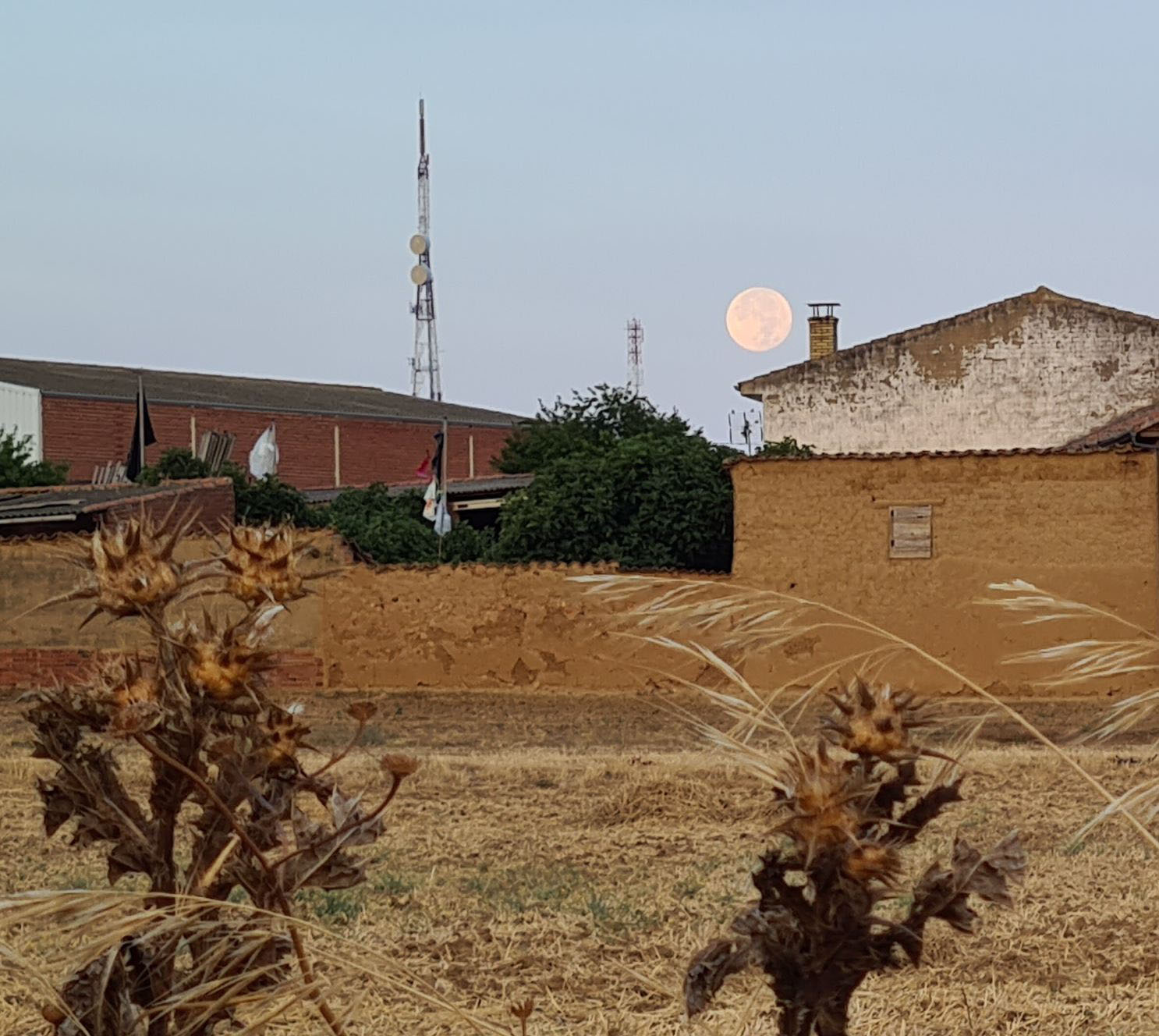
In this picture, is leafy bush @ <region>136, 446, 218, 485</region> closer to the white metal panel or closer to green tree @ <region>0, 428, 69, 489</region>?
green tree @ <region>0, 428, 69, 489</region>

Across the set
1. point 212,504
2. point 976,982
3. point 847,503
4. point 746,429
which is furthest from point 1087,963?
point 746,429

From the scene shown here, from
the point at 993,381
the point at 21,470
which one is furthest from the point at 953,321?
the point at 21,470

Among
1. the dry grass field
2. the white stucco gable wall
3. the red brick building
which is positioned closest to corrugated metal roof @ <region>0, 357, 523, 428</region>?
the red brick building

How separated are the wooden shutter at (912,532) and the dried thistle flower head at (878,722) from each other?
17.0 meters

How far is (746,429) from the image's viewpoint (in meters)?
37.6

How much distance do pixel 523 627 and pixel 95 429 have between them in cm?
2441

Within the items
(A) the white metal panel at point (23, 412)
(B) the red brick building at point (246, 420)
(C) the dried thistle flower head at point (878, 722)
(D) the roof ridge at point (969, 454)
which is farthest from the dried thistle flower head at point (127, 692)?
(A) the white metal panel at point (23, 412)

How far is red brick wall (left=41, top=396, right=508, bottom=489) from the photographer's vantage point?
3981cm

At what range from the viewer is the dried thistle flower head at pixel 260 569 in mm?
2240

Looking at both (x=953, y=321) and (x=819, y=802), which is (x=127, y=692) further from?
(x=953, y=321)

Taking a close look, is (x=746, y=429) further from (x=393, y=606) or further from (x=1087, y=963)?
(x=1087, y=963)

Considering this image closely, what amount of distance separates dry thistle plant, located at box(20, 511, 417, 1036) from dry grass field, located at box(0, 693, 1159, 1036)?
0.16 meters

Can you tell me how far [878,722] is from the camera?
6.47 feet

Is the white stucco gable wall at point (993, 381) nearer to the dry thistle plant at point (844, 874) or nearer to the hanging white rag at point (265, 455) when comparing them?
the hanging white rag at point (265, 455)
